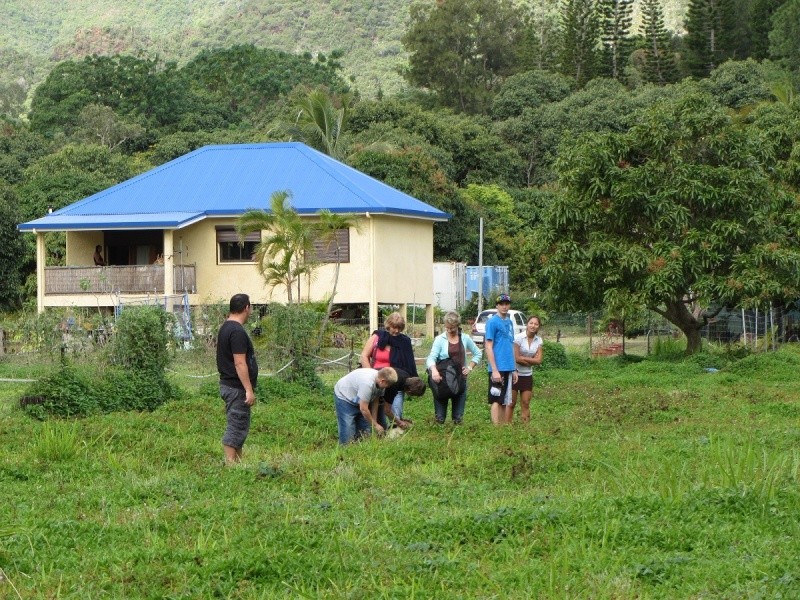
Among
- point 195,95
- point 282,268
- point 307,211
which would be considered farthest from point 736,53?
point 282,268

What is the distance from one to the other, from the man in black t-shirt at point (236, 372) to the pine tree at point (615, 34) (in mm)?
74104

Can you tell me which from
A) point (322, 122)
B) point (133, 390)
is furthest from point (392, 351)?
point (322, 122)

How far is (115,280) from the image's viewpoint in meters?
36.2

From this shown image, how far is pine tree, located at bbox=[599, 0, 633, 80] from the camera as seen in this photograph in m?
83.8

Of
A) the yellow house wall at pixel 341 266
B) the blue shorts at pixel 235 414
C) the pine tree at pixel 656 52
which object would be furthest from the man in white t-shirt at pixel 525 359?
the pine tree at pixel 656 52

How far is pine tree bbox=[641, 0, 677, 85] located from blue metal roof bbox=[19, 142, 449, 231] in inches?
1784

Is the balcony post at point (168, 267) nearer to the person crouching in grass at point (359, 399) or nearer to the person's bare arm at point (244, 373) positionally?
the person crouching in grass at point (359, 399)

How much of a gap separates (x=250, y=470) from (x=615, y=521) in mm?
3886

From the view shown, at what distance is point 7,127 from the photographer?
71.6 metres

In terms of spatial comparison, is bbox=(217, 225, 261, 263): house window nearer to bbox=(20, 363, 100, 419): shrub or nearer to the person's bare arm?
bbox=(20, 363, 100, 419): shrub

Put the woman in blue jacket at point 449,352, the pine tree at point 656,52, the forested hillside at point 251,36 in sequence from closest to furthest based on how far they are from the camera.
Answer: the woman in blue jacket at point 449,352, the pine tree at point 656,52, the forested hillside at point 251,36

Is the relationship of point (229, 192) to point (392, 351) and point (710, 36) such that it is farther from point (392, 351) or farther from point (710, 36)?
point (710, 36)

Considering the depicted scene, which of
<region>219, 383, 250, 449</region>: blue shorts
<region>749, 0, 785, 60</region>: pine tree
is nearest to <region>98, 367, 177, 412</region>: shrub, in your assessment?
<region>219, 383, 250, 449</region>: blue shorts

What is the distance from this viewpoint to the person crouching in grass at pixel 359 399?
1320cm
